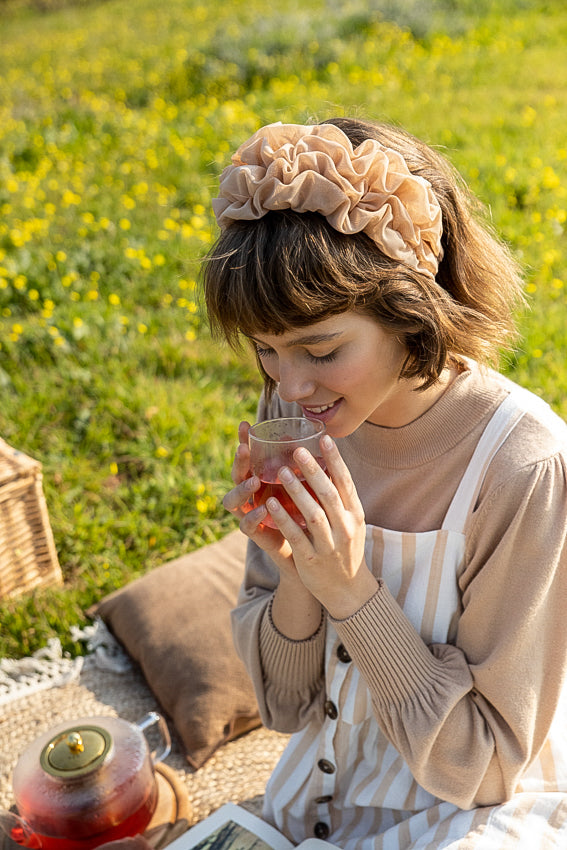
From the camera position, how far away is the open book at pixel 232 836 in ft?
6.23

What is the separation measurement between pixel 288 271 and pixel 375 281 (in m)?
0.16

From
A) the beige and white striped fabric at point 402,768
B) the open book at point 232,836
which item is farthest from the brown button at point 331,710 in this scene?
the open book at point 232,836

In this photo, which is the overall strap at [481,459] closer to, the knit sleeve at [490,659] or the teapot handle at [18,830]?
the knit sleeve at [490,659]

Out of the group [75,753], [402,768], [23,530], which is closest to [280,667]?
[402,768]

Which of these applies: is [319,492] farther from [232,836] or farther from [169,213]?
[169,213]

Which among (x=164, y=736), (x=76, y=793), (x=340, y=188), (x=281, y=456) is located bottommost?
(x=164, y=736)

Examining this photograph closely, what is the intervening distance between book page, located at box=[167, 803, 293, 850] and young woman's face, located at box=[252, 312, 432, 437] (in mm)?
979

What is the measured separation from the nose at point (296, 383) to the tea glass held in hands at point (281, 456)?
0.18 ft

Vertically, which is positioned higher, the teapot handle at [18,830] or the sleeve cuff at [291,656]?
the sleeve cuff at [291,656]

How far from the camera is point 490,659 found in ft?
5.24

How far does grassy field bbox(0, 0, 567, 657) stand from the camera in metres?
3.57

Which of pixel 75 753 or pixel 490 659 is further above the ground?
pixel 490 659

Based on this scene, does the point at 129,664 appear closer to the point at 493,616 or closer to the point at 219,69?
the point at 493,616

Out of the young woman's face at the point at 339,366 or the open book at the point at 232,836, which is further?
the open book at the point at 232,836
